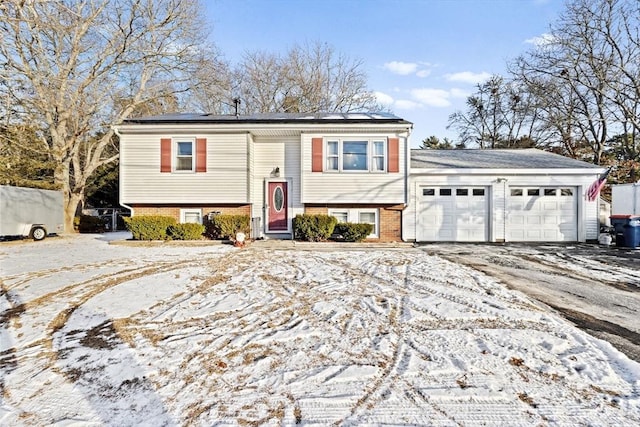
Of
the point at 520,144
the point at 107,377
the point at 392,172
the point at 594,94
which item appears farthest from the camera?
the point at 520,144

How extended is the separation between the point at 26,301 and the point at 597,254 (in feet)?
43.1

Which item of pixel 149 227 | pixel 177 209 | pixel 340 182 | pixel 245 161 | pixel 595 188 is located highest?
pixel 245 161

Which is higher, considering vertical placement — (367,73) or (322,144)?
(367,73)

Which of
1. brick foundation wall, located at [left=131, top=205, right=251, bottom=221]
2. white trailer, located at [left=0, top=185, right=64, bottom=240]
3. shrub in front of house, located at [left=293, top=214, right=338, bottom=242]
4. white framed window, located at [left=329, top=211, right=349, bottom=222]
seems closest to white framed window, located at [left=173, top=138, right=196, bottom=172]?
brick foundation wall, located at [left=131, top=205, right=251, bottom=221]

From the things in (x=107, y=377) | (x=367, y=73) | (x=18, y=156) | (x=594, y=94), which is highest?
(x=367, y=73)

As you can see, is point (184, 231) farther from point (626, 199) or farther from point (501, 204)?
point (626, 199)

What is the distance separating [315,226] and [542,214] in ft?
28.0

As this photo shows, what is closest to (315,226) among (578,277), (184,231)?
(184,231)

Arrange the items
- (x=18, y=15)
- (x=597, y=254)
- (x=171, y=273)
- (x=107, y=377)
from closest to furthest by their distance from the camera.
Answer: (x=107, y=377)
(x=171, y=273)
(x=18, y=15)
(x=597, y=254)

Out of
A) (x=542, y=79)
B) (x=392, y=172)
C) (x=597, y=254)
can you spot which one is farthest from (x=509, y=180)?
(x=542, y=79)

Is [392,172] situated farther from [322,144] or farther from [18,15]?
[18,15]

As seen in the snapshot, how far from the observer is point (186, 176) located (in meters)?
11.7

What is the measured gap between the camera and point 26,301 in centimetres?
468

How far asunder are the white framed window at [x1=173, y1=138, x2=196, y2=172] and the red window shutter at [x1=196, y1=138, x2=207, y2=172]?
17cm
